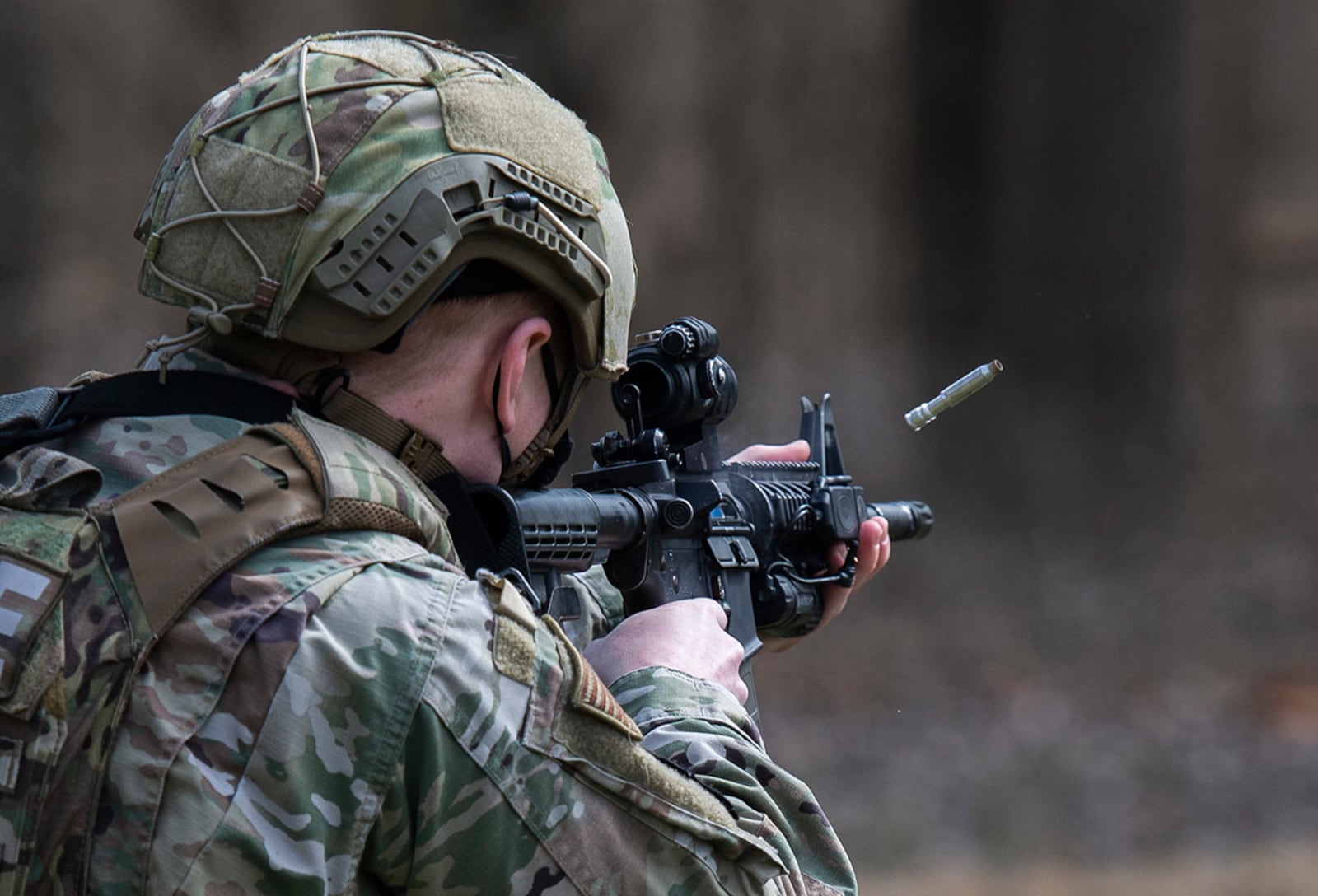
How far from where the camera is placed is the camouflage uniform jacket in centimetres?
141

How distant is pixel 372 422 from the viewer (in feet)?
5.91

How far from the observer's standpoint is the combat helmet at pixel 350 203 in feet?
5.71

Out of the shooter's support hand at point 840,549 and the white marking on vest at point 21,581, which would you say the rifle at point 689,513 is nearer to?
the shooter's support hand at point 840,549

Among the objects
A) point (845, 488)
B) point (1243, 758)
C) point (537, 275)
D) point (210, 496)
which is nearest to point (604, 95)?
point (845, 488)

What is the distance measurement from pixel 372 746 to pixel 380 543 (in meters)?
0.24

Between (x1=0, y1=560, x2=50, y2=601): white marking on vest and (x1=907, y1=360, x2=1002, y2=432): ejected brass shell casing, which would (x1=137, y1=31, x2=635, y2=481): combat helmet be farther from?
(x1=907, y1=360, x2=1002, y2=432): ejected brass shell casing

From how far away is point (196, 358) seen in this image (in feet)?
5.90

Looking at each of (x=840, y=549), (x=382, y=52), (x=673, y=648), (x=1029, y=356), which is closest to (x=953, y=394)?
(x=840, y=549)

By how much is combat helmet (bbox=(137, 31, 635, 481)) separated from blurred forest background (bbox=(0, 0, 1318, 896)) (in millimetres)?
4777

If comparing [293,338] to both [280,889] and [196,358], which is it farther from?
[280,889]

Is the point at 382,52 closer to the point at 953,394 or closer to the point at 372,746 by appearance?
the point at 372,746

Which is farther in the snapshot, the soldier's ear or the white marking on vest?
the soldier's ear

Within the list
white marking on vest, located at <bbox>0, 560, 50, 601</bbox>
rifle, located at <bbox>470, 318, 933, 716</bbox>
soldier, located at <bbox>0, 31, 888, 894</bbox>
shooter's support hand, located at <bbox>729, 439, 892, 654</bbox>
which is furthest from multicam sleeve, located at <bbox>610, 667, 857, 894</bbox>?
shooter's support hand, located at <bbox>729, 439, 892, 654</bbox>

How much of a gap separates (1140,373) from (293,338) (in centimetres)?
702
